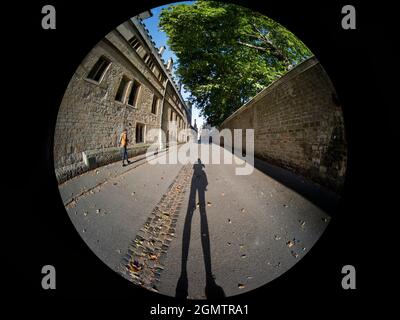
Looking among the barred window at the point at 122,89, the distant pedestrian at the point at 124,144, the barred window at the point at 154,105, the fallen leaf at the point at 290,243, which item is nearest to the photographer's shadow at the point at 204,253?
the fallen leaf at the point at 290,243

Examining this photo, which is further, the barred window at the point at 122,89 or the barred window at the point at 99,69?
the barred window at the point at 122,89

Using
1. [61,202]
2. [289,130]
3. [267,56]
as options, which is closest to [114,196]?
[61,202]

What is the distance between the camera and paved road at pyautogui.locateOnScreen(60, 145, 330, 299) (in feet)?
6.01

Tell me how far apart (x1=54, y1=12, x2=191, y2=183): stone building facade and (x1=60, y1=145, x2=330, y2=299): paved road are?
0.87 ft

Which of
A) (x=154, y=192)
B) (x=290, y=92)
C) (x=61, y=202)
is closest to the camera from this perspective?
(x=61, y=202)

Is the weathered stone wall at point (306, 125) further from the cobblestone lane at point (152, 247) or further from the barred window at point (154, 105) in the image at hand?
the cobblestone lane at point (152, 247)

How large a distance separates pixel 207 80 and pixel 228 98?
2.82 ft

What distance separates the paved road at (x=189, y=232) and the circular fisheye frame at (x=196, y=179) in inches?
0.6

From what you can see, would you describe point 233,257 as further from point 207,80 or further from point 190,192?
point 207,80

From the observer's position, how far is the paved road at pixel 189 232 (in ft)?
6.01

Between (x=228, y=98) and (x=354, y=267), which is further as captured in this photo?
(x=228, y=98)

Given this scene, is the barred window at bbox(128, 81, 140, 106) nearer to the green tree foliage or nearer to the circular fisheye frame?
the circular fisheye frame
